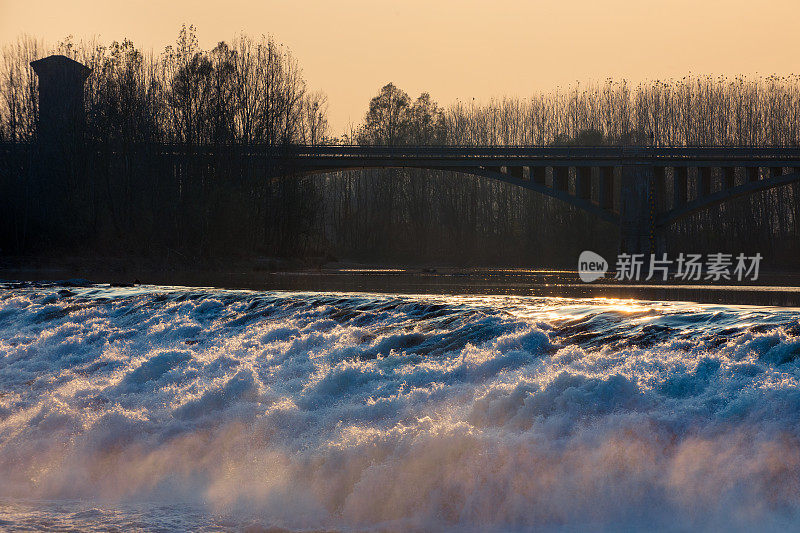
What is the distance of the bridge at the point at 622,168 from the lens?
46531 mm

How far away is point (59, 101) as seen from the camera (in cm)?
4406

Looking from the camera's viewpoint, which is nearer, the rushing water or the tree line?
the rushing water

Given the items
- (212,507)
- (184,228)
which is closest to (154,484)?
(212,507)

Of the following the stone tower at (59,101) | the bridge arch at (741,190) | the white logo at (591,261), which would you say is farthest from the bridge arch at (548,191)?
the stone tower at (59,101)

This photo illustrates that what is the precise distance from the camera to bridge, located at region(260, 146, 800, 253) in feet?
153

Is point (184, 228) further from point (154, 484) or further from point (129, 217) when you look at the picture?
point (154, 484)

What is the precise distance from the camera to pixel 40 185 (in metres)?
41.9

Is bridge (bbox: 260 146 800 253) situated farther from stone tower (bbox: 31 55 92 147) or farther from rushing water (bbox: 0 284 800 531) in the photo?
rushing water (bbox: 0 284 800 531)

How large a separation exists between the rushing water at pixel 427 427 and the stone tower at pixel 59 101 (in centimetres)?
3277

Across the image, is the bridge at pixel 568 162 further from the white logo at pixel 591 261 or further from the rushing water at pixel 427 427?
the rushing water at pixel 427 427

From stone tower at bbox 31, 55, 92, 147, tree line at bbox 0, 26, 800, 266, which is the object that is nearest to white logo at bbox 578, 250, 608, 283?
tree line at bbox 0, 26, 800, 266

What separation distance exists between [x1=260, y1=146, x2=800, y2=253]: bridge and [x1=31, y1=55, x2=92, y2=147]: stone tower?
8857 mm

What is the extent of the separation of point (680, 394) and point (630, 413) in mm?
662

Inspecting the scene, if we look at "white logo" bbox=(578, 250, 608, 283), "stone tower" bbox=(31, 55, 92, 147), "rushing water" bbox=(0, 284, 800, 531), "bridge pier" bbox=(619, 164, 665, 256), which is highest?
"stone tower" bbox=(31, 55, 92, 147)
